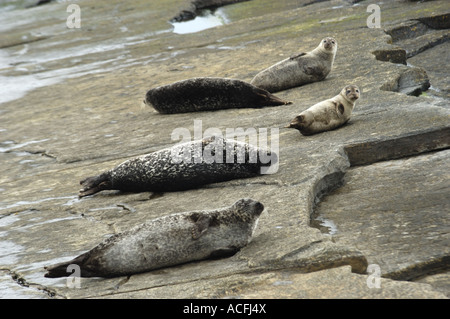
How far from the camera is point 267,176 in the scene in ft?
17.1

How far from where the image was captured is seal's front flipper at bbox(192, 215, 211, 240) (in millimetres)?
3969

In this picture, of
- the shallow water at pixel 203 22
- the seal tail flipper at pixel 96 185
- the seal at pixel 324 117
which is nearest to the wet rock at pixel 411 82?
the seal at pixel 324 117

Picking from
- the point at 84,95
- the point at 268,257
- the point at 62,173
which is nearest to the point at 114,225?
the point at 268,257

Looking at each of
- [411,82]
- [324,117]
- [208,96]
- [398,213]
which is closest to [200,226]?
[398,213]

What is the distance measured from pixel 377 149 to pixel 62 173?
117 inches

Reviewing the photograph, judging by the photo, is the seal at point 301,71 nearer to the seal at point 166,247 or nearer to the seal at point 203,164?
the seal at point 203,164

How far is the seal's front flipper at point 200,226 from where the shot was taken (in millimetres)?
3969

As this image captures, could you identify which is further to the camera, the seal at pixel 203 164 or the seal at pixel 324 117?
the seal at pixel 324 117

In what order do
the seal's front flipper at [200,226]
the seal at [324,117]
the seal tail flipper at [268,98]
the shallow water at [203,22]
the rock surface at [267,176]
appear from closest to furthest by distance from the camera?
1. the rock surface at [267,176]
2. the seal's front flipper at [200,226]
3. the seal at [324,117]
4. the seal tail flipper at [268,98]
5. the shallow water at [203,22]

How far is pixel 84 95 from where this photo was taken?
10.2m

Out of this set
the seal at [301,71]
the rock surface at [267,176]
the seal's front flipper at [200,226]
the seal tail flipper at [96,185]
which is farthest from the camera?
the seal at [301,71]

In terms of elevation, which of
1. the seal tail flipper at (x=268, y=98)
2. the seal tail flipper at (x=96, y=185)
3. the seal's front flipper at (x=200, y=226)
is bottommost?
the seal tail flipper at (x=96, y=185)

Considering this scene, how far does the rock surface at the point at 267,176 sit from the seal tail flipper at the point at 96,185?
0.08 metres
